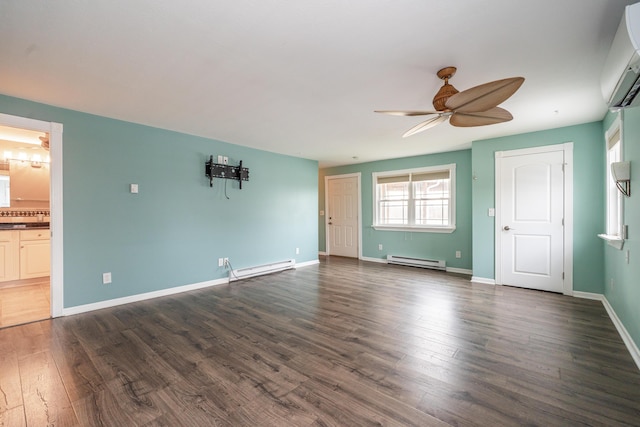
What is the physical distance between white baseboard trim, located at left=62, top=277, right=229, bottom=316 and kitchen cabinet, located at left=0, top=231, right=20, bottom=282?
2.09 metres

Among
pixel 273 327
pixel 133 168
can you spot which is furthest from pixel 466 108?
pixel 133 168

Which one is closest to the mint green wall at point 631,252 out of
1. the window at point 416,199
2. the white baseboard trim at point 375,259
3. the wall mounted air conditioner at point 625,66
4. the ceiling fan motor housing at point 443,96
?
the wall mounted air conditioner at point 625,66

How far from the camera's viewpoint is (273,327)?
2828 millimetres

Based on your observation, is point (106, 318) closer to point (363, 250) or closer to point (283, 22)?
point (283, 22)

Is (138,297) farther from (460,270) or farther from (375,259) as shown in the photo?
(460,270)

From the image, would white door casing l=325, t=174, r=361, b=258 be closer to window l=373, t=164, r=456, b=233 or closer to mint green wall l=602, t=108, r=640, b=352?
window l=373, t=164, r=456, b=233

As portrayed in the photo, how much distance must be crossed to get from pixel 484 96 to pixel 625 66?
2.32 ft

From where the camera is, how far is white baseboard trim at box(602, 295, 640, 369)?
2164 millimetres

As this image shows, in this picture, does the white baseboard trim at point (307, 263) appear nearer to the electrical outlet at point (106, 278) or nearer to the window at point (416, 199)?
the window at point (416, 199)

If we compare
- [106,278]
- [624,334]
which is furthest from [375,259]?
[106,278]

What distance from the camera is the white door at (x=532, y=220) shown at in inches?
156

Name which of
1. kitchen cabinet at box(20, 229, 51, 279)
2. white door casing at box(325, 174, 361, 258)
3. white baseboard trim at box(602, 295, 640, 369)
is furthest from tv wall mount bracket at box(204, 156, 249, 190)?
white baseboard trim at box(602, 295, 640, 369)

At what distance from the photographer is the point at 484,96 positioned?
1.92 m

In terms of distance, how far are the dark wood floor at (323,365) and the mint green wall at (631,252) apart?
268 millimetres
